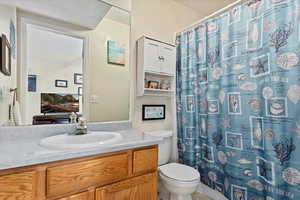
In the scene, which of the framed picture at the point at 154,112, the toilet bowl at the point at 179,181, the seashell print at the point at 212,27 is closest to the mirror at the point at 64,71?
the framed picture at the point at 154,112

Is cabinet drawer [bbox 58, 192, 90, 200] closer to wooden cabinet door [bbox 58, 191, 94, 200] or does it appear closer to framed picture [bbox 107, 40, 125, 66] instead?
wooden cabinet door [bbox 58, 191, 94, 200]

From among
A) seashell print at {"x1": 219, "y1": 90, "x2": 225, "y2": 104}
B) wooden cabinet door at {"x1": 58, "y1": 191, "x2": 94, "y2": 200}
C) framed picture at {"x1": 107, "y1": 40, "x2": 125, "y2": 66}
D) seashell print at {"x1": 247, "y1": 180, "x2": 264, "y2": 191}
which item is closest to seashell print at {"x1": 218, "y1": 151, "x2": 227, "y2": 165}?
seashell print at {"x1": 247, "y1": 180, "x2": 264, "y2": 191}

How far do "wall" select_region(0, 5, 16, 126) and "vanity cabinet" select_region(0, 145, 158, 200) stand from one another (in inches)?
23.6

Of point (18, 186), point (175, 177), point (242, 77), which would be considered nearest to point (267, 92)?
point (242, 77)

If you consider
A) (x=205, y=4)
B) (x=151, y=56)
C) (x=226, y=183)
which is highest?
(x=205, y=4)

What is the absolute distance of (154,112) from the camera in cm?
199

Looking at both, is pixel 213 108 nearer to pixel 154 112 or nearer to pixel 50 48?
pixel 154 112

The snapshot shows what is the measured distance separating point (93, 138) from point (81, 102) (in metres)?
0.36

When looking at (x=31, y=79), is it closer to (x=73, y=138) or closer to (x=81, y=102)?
(x=81, y=102)

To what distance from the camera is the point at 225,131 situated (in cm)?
154

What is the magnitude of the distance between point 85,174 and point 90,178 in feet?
0.13

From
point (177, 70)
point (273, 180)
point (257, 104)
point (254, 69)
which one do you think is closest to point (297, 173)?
point (273, 180)

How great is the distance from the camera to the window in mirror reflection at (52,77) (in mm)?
1265

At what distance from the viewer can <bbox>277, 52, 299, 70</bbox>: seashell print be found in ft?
3.61
